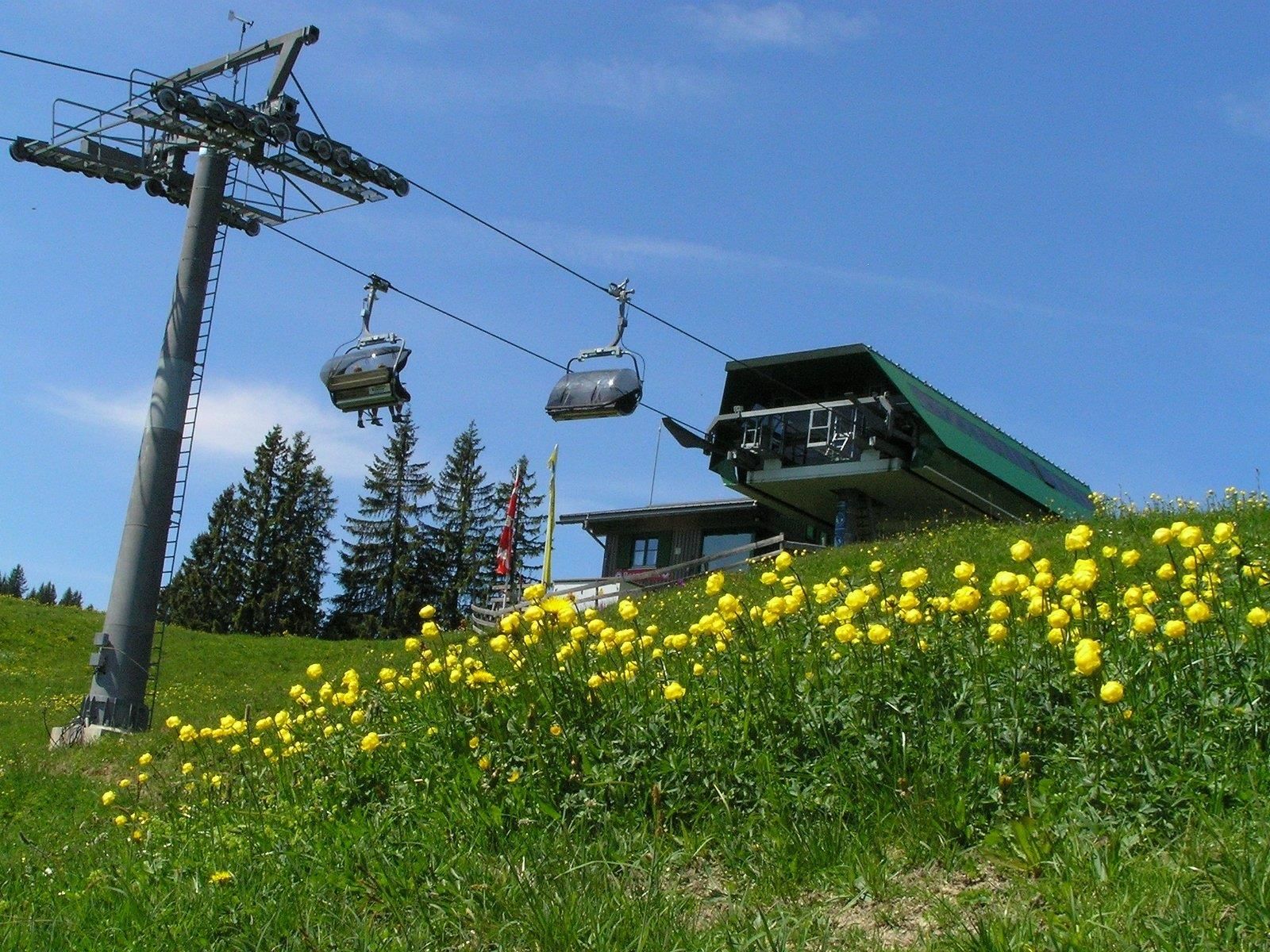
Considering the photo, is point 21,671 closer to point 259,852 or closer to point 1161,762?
point 259,852

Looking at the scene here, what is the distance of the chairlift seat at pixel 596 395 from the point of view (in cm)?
1716

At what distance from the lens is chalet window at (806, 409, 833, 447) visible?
1326 inches

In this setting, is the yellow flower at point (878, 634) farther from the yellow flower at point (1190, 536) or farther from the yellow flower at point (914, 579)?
the yellow flower at point (1190, 536)

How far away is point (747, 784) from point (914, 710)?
2.55 feet

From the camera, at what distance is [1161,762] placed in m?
4.43

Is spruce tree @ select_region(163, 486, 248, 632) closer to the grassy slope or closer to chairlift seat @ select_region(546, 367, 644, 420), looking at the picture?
the grassy slope

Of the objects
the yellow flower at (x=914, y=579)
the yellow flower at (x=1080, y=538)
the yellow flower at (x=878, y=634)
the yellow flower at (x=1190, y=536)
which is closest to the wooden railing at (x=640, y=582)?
the yellow flower at (x=914, y=579)

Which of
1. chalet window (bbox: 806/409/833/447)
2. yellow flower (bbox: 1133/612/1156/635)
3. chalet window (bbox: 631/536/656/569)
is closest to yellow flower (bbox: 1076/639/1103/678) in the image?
yellow flower (bbox: 1133/612/1156/635)

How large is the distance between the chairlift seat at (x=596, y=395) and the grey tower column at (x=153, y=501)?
5.34 m

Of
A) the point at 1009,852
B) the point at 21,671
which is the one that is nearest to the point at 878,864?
the point at 1009,852

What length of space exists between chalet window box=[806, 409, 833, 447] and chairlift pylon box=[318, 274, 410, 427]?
1783 centimetres

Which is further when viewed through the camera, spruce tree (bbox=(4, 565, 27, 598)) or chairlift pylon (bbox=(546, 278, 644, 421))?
spruce tree (bbox=(4, 565, 27, 598))

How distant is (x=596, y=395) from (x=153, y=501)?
640cm

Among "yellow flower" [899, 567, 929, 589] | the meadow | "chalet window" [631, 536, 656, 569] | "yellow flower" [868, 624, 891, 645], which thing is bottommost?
the meadow
